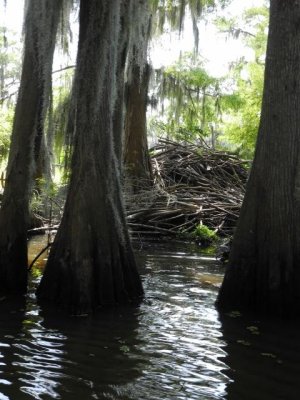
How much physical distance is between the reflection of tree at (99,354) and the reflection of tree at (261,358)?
850 mm

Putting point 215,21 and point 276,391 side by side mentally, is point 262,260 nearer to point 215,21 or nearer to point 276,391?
point 276,391

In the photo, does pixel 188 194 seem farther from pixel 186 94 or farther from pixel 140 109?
pixel 186 94

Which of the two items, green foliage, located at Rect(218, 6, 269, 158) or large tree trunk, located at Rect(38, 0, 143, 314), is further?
green foliage, located at Rect(218, 6, 269, 158)

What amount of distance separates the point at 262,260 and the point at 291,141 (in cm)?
143

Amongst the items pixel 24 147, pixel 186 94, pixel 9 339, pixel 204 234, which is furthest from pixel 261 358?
pixel 186 94

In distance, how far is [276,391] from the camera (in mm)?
4176

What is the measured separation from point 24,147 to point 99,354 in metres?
3.18

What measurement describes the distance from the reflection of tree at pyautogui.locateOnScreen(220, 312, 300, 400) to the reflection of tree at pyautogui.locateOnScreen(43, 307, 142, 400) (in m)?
0.85

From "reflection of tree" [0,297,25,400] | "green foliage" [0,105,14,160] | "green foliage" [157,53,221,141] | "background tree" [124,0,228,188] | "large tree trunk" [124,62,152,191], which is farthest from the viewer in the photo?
"green foliage" [157,53,221,141]

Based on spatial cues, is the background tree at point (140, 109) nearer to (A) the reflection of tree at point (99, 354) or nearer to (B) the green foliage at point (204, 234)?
(B) the green foliage at point (204, 234)

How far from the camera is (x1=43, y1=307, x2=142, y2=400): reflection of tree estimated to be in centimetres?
408

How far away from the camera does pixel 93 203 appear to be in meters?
6.25

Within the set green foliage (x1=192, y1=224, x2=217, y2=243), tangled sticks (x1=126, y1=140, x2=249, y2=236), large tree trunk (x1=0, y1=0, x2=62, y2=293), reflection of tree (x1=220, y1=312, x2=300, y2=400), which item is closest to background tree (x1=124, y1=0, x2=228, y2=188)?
tangled sticks (x1=126, y1=140, x2=249, y2=236)

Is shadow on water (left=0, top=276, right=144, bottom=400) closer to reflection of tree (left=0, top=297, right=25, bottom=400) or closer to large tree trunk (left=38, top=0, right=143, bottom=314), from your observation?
reflection of tree (left=0, top=297, right=25, bottom=400)
